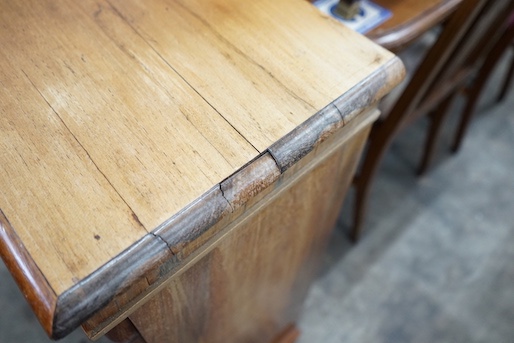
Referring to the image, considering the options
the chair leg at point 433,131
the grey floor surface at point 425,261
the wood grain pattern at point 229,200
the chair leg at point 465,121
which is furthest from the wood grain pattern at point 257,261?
the chair leg at point 465,121

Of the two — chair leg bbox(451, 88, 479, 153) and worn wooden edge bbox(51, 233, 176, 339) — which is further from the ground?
worn wooden edge bbox(51, 233, 176, 339)

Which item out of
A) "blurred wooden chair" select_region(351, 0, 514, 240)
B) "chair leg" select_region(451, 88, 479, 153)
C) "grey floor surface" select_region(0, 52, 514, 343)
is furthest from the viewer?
"chair leg" select_region(451, 88, 479, 153)

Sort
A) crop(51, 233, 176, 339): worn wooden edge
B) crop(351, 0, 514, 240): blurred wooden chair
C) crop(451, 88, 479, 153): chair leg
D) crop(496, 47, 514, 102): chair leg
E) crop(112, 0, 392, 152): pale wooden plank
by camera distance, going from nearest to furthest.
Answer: crop(51, 233, 176, 339): worn wooden edge, crop(112, 0, 392, 152): pale wooden plank, crop(351, 0, 514, 240): blurred wooden chair, crop(451, 88, 479, 153): chair leg, crop(496, 47, 514, 102): chair leg

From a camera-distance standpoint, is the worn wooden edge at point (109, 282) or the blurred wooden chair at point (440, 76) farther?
the blurred wooden chair at point (440, 76)

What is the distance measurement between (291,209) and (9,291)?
72 centimetres

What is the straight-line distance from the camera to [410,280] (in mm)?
1199

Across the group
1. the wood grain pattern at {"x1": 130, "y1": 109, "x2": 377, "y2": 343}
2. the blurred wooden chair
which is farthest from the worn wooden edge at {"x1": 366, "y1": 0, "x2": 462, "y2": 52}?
the wood grain pattern at {"x1": 130, "y1": 109, "x2": 377, "y2": 343}

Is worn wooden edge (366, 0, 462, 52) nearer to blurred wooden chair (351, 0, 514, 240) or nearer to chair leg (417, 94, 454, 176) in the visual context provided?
blurred wooden chair (351, 0, 514, 240)

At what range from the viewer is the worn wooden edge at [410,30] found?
0.72m

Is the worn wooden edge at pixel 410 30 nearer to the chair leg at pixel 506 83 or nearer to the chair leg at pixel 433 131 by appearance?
the chair leg at pixel 433 131

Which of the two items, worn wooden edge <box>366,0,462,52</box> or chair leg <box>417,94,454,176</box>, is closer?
worn wooden edge <box>366,0,462,52</box>

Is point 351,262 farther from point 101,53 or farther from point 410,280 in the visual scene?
point 101,53

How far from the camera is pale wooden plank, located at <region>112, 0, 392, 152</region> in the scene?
40 centimetres

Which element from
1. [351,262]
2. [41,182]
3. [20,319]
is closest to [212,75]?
[41,182]
